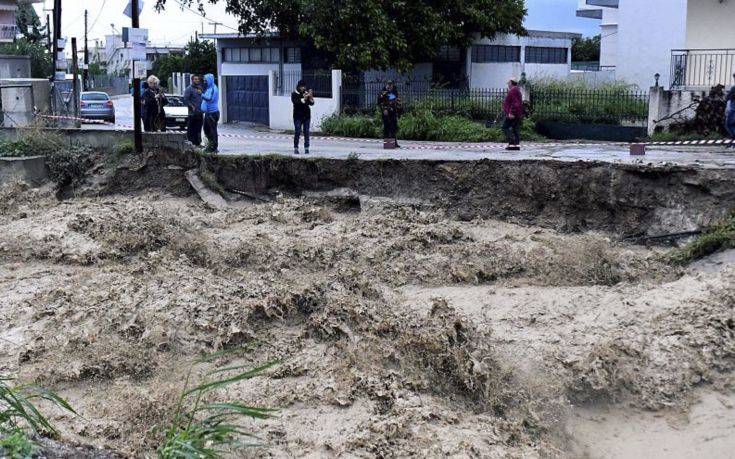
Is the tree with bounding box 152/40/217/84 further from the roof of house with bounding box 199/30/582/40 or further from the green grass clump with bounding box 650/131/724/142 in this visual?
the green grass clump with bounding box 650/131/724/142

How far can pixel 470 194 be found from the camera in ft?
49.9

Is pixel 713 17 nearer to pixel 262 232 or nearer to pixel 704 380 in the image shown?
pixel 262 232

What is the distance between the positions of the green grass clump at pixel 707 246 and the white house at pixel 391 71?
1555 cm

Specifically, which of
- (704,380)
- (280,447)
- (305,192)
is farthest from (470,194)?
(280,447)

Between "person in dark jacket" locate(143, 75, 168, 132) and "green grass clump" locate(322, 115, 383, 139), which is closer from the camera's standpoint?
"person in dark jacket" locate(143, 75, 168, 132)

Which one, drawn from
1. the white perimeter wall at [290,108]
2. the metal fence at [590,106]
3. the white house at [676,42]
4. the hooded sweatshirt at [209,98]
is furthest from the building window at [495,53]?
the hooded sweatshirt at [209,98]

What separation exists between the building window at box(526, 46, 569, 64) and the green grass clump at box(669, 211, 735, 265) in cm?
1966

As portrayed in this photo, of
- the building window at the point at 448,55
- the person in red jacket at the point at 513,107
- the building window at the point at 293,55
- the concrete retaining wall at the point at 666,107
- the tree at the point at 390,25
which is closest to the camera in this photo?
the person in red jacket at the point at 513,107

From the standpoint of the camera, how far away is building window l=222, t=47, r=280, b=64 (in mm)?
31984

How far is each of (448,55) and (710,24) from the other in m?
9.21

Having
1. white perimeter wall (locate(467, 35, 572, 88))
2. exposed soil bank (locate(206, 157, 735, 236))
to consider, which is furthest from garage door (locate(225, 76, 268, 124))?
exposed soil bank (locate(206, 157, 735, 236))

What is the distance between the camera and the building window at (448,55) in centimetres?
2983

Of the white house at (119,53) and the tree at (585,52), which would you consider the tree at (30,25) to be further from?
the tree at (585,52)

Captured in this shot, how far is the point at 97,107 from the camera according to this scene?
104 ft
